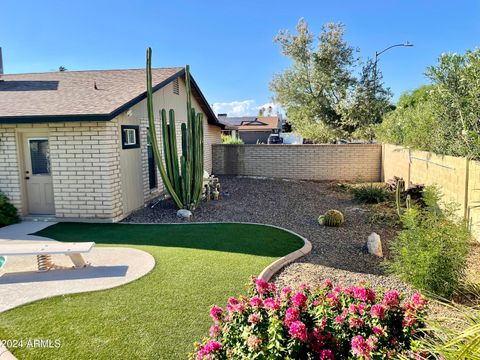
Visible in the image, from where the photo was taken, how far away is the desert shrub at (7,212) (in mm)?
8841

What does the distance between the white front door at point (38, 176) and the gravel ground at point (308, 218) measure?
2299mm

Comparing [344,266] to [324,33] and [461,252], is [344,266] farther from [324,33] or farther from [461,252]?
[324,33]

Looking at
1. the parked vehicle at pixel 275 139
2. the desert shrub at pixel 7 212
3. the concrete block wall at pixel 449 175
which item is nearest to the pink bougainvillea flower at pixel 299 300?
the concrete block wall at pixel 449 175

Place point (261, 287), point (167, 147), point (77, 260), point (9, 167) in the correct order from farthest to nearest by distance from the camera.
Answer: point (167, 147) → point (9, 167) → point (77, 260) → point (261, 287)

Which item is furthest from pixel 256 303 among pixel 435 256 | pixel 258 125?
pixel 258 125

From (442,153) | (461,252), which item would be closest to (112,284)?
(461,252)

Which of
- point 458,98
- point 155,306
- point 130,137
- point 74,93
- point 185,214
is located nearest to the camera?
point 155,306

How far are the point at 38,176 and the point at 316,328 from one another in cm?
917

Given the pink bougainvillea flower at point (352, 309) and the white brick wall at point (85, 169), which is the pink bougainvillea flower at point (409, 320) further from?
the white brick wall at point (85, 169)

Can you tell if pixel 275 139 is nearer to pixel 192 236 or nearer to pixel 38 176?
pixel 38 176

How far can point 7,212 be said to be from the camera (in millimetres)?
9023

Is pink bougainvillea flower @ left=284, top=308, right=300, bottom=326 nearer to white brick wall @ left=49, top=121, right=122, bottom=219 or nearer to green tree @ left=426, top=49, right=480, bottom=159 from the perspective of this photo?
green tree @ left=426, top=49, right=480, bottom=159

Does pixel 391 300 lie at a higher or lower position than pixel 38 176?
lower

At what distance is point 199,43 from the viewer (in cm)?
1972
